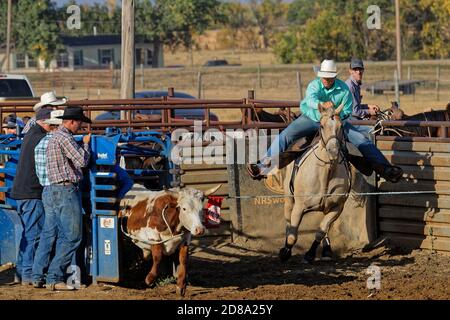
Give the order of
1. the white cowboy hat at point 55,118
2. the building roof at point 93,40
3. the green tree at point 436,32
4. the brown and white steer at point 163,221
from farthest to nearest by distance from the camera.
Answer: the building roof at point 93,40 → the green tree at point 436,32 → the white cowboy hat at point 55,118 → the brown and white steer at point 163,221

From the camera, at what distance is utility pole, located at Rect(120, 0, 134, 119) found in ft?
58.3

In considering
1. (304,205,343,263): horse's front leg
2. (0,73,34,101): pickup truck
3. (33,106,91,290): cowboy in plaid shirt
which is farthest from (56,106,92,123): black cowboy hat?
(0,73,34,101): pickup truck

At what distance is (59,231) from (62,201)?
0.41 m

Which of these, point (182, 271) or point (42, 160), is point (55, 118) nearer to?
point (42, 160)

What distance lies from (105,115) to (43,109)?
49.6 ft

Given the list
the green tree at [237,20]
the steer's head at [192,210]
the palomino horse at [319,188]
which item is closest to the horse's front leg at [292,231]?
the palomino horse at [319,188]

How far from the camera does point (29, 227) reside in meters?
10.4

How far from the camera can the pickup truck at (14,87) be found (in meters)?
22.1

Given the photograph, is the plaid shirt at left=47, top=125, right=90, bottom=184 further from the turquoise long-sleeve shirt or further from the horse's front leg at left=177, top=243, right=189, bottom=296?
the turquoise long-sleeve shirt

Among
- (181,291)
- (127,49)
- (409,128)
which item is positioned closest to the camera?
(181,291)

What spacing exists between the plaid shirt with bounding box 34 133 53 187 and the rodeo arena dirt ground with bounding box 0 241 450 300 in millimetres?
1131

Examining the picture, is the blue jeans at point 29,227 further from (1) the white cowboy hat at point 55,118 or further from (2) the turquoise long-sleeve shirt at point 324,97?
(2) the turquoise long-sleeve shirt at point 324,97

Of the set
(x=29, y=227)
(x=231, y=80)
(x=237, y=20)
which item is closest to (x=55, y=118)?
(x=29, y=227)

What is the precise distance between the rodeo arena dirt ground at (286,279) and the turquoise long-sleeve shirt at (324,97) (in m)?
1.85
